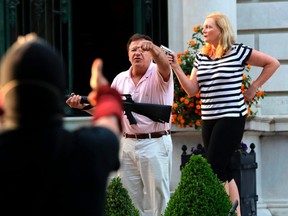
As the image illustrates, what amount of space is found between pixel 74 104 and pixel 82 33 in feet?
12.5

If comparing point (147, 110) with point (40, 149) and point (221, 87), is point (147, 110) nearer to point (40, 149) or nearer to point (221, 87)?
point (221, 87)

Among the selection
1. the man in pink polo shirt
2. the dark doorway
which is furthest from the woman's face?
the dark doorway

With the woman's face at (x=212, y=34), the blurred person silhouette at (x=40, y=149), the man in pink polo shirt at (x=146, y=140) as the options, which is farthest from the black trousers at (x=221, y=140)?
the blurred person silhouette at (x=40, y=149)

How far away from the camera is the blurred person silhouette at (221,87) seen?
7988 mm

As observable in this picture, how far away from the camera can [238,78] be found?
812cm

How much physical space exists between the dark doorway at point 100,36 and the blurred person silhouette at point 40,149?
795cm

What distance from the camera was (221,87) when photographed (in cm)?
806

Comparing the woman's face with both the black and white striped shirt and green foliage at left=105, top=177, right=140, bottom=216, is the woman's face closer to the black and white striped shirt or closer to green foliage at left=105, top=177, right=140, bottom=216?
the black and white striped shirt

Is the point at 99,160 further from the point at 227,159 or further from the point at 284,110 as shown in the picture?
the point at 284,110

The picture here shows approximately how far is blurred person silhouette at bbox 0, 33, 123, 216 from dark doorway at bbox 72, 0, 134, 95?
7.95 meters

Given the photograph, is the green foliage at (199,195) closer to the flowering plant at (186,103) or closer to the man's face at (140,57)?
the man's face at (140,57)

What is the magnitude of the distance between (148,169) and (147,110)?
0.53m

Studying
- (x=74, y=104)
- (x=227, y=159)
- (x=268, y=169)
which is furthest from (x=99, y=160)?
(x=268, y=169)

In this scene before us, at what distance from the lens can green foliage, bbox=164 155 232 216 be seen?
22.3 ft
